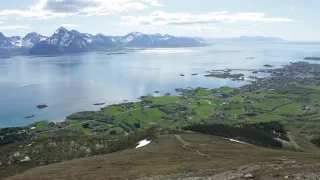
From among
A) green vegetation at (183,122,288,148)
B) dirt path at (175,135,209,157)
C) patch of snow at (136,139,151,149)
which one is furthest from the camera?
green vegetation at (183,122,288,148)

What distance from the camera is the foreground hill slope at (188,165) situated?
923 inches

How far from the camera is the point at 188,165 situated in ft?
97.8

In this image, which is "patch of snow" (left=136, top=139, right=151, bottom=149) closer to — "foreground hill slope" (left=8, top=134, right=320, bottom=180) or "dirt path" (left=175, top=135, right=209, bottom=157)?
"foreground hill slope" (left=8, top=134, right=320, bottom=180)

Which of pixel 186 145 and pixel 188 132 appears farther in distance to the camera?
pixel 188 132

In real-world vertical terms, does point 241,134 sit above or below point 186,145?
below

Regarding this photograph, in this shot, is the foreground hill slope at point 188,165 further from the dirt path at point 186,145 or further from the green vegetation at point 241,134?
the green vegetation at point 241,134

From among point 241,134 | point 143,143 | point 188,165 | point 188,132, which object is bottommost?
point 241,134

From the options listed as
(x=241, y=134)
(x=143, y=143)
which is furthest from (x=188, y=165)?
(x=241, y=134)

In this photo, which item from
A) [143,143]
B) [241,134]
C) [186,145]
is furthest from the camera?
[241,134]

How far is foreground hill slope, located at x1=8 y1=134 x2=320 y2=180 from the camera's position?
23448 millimetres

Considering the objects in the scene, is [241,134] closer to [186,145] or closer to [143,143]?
[186,145]

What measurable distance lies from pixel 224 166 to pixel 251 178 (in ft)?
22.3

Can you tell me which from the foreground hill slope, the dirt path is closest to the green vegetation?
the dirt path

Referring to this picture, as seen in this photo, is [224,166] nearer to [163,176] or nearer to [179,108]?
[163,176]
